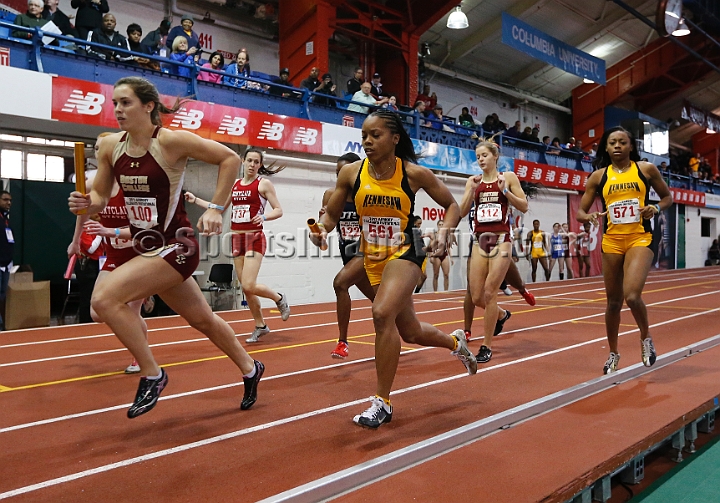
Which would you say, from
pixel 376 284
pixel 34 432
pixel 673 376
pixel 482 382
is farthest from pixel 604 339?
pixel 34 432

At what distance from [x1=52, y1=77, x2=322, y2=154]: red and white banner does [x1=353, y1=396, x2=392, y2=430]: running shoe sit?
7430 millimetres

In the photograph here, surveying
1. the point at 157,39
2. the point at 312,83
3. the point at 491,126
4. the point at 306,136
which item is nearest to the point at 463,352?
the point at 306,136

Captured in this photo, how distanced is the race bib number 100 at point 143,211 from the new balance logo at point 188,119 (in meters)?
6.94

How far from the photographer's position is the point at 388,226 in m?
3.84

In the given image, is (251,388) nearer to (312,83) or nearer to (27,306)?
(27,306)

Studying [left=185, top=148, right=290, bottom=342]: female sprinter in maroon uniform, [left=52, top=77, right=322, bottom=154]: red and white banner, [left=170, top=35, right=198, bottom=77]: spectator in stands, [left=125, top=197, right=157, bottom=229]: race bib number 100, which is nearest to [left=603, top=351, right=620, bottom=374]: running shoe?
[left=185, top=148, right=290, bottom=342]: female sprinter in maroon uniform

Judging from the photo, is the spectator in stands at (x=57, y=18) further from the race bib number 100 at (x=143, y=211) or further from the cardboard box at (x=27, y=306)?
the race bib number 100 at (x=143, y=211)

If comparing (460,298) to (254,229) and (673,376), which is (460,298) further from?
(673,376)

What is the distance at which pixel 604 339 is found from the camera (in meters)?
7.24

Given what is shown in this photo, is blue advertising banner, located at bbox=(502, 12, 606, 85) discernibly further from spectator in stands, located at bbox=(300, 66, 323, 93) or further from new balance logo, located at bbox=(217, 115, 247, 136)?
new balance logo, located at bbox=(217, 115, 247, 136)

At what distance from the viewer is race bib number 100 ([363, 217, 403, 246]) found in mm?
3832

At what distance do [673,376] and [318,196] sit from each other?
9.20 m

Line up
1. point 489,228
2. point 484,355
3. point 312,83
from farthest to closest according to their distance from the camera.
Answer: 1. point 312,83
2. point 489,228
3. point 484,355

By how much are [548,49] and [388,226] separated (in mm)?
19636
